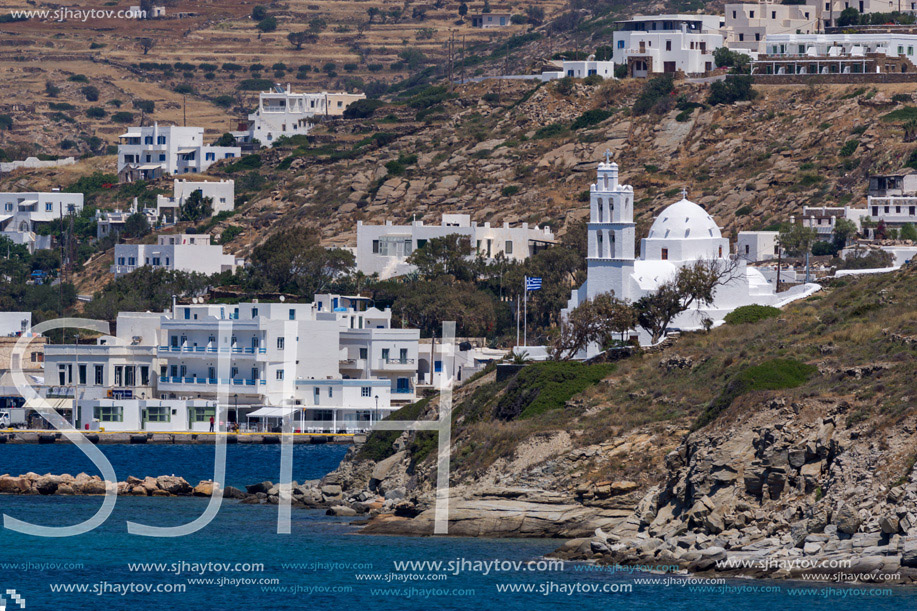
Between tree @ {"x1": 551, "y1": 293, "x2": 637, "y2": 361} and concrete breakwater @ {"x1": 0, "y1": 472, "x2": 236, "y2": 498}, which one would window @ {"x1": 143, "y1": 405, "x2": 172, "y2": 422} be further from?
tree @ {"x1": 551, "y1": 293, "x2": 637, "y2": 361}

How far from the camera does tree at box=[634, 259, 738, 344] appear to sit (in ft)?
269

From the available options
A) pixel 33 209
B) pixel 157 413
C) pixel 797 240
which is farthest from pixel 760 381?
pixel 33 209

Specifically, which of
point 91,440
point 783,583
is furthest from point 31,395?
point 783,583

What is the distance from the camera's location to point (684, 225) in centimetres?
8962

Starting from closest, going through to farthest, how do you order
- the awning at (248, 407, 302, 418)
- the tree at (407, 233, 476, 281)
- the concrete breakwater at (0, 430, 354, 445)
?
the concrete breakwater at (0, 430, 354, 445), the awning at (248, 407, 302, 418), the tree at (407, 233, 476, 281)

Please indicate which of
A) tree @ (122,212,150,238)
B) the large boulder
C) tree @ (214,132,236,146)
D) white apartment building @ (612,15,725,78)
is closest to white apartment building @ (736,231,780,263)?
white apartment building @ (612,15,725,78)

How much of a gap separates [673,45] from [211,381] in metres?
70.2

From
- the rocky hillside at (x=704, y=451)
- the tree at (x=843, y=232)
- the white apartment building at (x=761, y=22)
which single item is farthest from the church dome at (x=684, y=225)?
the white apartment building at (x=761, y=22)

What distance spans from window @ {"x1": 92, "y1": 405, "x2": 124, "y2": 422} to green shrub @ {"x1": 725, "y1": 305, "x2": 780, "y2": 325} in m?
41.4

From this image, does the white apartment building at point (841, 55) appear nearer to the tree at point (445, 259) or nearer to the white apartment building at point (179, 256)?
the tree at point (445, 259)

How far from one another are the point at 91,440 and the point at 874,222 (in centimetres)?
5594

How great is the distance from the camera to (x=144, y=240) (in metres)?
158

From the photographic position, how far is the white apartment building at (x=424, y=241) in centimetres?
13650

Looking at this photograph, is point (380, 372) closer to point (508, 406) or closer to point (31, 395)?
point (31, 395)
